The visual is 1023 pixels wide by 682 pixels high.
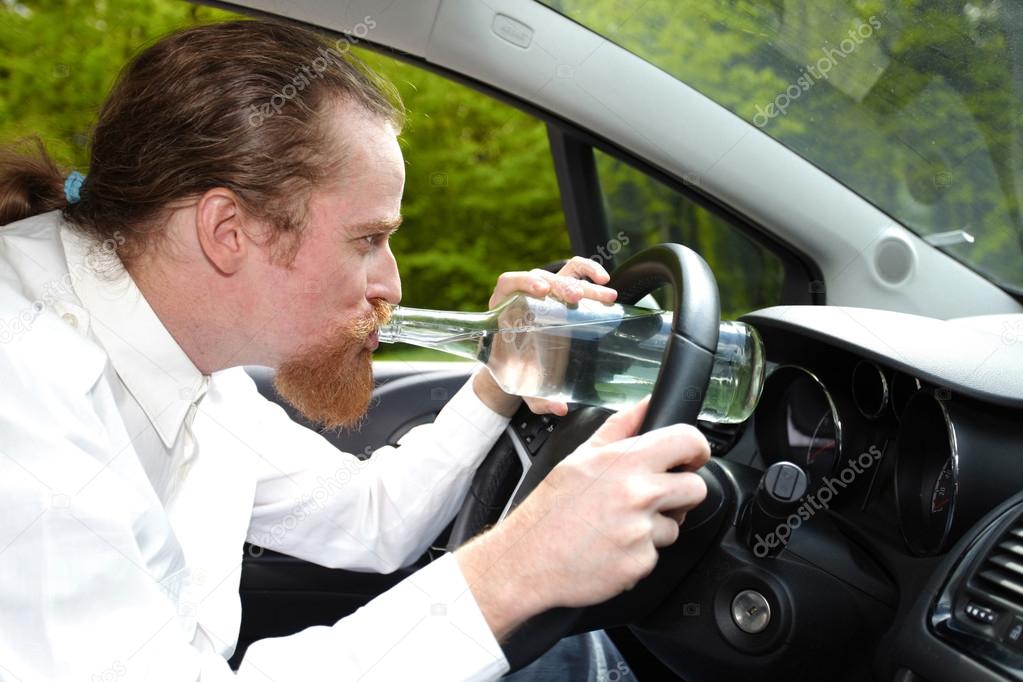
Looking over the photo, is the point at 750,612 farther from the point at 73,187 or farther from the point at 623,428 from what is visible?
the point at 73,187

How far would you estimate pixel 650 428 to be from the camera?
1.06 metres

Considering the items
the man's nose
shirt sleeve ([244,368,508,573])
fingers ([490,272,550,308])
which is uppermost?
fingers ([490,272,550,308])

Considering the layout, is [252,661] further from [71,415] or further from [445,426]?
[445,426]

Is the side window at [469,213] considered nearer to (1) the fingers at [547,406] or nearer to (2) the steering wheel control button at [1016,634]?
(1) the fingers at [547,406]

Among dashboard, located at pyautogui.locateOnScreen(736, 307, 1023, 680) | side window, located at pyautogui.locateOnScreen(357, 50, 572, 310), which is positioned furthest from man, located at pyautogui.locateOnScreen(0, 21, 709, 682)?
side window, located at pyautogui.locateOnScreen(357, 50, 572, 310)

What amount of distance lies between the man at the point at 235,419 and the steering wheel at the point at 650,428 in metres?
0.04

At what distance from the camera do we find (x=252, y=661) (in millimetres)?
1104

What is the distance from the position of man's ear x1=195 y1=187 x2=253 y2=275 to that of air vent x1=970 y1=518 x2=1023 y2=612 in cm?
95

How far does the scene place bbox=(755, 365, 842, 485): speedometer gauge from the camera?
4.86 feet

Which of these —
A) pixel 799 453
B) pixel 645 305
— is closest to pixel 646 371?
pixel 645 305

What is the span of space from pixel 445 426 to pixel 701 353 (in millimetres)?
713

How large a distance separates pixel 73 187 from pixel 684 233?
4.59ft

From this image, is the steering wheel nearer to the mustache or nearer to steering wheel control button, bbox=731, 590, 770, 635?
steering wheel control button, bbox=731, 590, 770, 635

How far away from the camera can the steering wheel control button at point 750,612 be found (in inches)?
51.2
